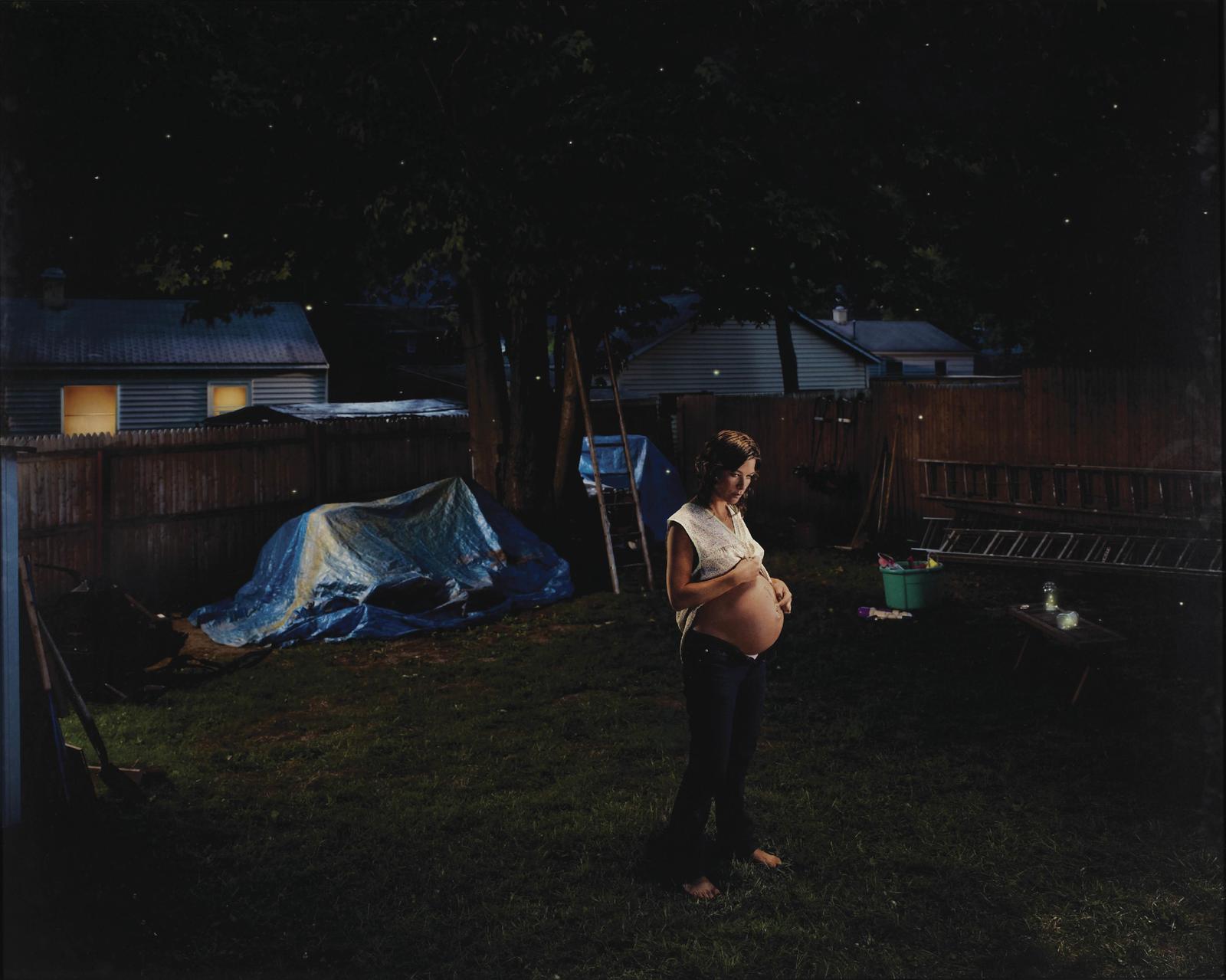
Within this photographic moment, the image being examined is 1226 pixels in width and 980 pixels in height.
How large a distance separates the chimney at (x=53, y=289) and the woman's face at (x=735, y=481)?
1089 inches

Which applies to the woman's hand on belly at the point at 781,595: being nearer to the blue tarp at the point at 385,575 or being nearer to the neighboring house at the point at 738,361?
the blue tarp at the point at 385,575

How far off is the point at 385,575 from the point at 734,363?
2445cm

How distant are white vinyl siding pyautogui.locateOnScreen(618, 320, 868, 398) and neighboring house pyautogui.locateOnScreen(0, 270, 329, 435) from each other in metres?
9.51

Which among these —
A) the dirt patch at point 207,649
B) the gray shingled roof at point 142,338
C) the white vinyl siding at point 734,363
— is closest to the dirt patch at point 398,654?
the dirt patch at point 207,649

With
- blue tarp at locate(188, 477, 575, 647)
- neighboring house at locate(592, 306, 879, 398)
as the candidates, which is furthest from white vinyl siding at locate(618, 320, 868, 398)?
blue tarp at locate(188, 477, 575, 647)

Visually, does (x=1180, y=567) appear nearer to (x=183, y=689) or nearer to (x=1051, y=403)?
(x=1051, y=403)

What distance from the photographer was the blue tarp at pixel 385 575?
35.7 ft

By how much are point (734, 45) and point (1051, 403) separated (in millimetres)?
5748

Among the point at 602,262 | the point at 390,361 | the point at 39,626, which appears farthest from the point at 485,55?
the point at 390,361

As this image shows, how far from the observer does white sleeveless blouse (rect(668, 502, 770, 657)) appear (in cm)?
468

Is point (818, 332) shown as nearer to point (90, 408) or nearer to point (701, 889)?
point (90, 408)

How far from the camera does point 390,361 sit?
37.8 m

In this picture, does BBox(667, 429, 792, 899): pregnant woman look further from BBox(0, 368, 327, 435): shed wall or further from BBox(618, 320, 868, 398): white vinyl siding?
BBox(618, 320, 868, 398): white vinyl siding

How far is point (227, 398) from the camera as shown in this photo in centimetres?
2786
